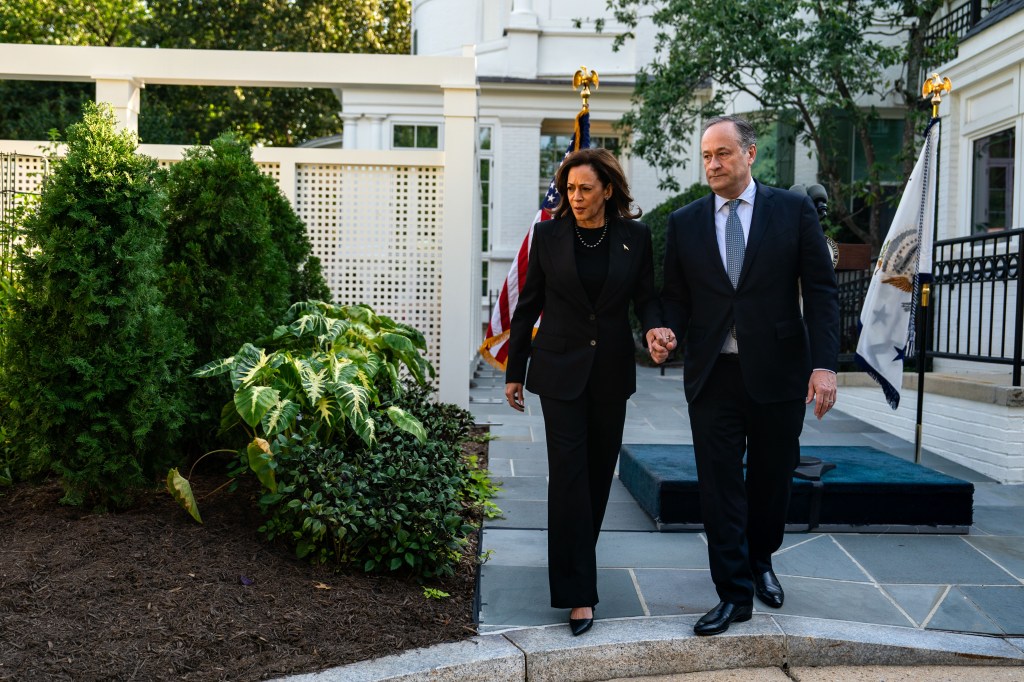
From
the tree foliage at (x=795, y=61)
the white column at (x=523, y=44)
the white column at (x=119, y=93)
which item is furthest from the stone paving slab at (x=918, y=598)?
the white column at (x=523, y=44)

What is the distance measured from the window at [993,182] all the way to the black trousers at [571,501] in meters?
10.2

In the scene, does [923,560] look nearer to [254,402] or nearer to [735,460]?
[735,460]

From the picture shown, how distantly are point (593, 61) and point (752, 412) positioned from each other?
1913cm

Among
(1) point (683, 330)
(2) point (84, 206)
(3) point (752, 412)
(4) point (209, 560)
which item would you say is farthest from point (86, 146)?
(3) point (752, 412)

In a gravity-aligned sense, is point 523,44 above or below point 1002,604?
above

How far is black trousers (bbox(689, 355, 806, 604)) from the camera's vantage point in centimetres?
406

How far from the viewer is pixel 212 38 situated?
2892 cm

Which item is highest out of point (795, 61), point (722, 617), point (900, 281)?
point (795, 61)

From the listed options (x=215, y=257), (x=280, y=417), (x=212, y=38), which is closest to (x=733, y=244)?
(x=280, y=417)

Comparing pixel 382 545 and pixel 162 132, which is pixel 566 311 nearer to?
pixel 382 545

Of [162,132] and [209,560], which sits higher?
[162,132]

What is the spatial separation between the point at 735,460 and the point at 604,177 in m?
1.38

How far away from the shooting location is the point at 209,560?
4.43m

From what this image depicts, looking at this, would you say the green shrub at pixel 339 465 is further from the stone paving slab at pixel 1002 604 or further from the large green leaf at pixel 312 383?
the stone paving slab at pixel 1002 604
